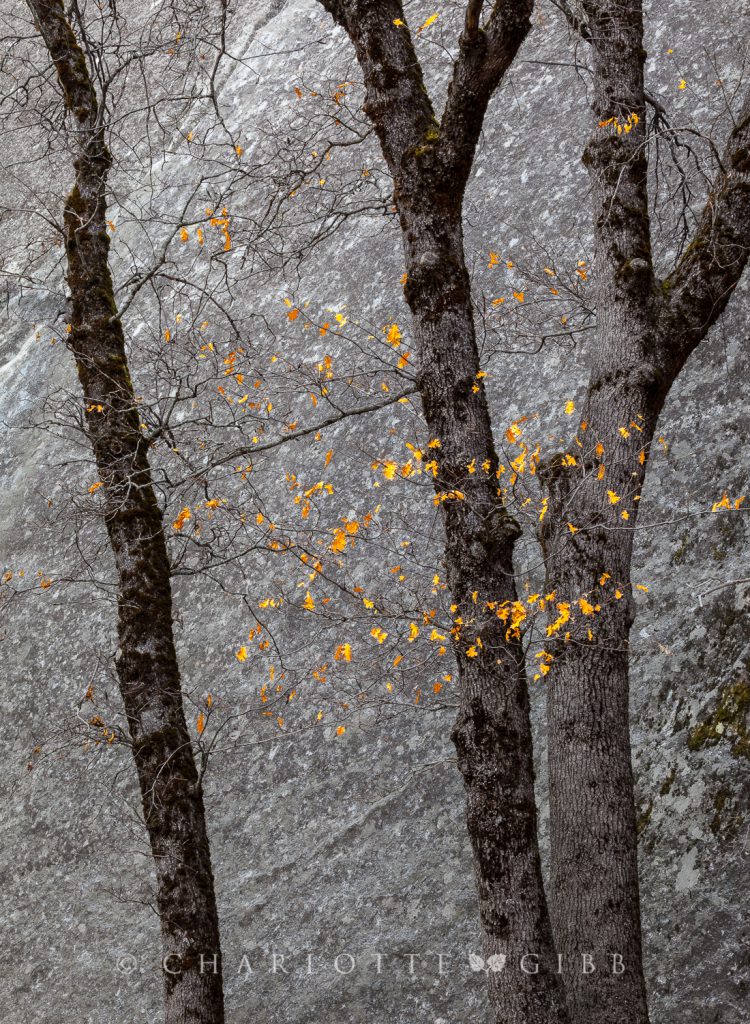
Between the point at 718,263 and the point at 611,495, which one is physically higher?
the point at 718,263

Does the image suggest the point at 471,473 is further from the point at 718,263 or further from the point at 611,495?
the point at 718,263

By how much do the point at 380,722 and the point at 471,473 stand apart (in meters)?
3.95

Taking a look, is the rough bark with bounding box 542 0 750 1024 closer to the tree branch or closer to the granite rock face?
the tree branch

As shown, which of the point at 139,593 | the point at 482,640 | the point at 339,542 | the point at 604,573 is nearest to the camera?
the point at 482,640

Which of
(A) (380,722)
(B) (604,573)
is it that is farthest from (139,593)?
(A) (380,722)

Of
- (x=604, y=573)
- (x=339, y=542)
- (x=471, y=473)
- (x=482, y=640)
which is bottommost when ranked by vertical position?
(x=482, y=640)

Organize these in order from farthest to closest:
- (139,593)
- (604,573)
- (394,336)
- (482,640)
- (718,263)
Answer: (394,336) < (139,593) < (718,263) < (604,573) < (482,640)

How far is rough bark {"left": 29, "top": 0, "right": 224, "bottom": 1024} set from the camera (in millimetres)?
4637

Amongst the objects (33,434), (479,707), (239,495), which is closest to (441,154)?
(479,707)

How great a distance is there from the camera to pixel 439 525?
8656mm

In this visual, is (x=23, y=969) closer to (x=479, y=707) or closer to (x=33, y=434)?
(x=479, y=707)

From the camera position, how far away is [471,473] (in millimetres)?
4355

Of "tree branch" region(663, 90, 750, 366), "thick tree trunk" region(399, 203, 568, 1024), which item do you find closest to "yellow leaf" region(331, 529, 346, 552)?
"thick tree trunk" region(399, 203, 568, 1024)

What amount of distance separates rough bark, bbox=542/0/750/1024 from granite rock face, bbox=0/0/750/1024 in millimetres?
780
